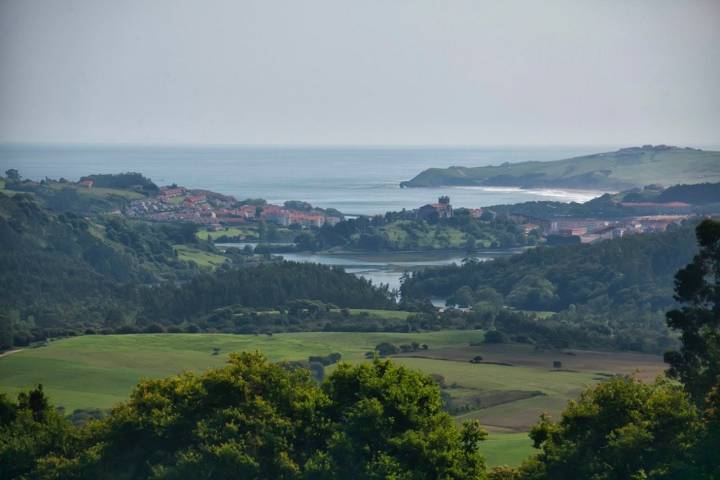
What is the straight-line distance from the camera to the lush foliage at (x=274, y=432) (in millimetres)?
20172

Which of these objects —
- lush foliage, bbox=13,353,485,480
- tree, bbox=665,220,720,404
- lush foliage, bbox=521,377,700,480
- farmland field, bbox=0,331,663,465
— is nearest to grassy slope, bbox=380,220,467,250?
farmland field, bbox=0,331,663,465

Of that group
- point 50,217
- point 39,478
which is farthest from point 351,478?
point 50,217

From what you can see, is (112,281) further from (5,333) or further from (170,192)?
(170,192)

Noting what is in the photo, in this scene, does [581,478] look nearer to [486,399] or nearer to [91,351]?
[486,399]

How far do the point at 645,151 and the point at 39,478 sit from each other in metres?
171

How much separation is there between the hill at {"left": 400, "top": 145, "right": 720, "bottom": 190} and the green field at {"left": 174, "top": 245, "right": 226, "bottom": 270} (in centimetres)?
6976

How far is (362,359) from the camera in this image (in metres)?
49.1

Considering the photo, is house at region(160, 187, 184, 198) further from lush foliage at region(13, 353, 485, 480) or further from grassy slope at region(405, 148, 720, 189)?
lush foliage at region(13, 353, 485, 480)

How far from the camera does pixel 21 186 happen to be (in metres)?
127

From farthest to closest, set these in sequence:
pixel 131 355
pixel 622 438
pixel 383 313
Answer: pixel 383 313 < pixel 131 355 < pixel 622 438

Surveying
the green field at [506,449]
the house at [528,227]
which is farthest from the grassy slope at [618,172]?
the green field at [506,449]

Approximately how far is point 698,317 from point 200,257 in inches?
3042

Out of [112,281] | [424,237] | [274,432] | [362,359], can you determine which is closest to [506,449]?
[274,432]

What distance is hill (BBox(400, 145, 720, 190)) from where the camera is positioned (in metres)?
161
